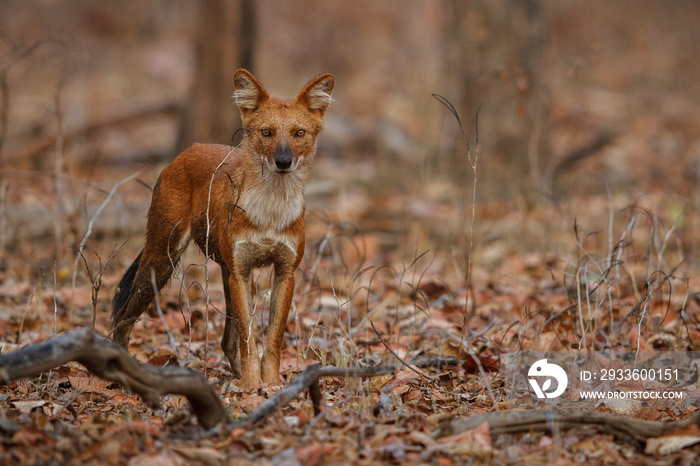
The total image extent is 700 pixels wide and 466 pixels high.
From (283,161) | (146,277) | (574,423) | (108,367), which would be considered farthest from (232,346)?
(574,423)

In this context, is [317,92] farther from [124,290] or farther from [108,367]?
[108,367]

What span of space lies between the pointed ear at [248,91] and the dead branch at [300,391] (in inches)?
72.0

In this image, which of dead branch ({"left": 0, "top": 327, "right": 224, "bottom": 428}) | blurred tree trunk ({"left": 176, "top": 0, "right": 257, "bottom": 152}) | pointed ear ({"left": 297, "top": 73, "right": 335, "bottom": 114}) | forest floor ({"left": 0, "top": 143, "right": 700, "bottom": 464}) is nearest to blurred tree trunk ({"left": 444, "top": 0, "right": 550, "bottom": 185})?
forest floor ({"left": 0, "top": 143, "right": 700, "bottom": 464})

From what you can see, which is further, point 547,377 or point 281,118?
point 281,118

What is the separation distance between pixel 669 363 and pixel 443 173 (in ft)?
17.6

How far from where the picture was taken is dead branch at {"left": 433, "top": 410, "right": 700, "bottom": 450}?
3168 millimetres

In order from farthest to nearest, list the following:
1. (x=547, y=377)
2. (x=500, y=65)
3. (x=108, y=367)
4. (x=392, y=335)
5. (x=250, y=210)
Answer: (x=500, y=65)
(x=392, y=335)
(x=250, y=210)
(x=547, y=377)
(x=108, y=367)

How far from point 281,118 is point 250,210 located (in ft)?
1.88

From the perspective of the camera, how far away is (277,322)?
4309 millimetres

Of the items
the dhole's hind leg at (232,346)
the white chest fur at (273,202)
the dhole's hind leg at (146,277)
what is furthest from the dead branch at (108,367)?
the dhole's hind leg at (146,277)

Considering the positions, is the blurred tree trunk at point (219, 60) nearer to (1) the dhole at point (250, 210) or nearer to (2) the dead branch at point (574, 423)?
(1) the dhole at point (250, 210)

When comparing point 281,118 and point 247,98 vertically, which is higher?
point 247,98

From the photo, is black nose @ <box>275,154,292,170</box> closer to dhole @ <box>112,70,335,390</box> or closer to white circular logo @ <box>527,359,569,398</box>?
dhole @ <box>112,70,335,390</box>

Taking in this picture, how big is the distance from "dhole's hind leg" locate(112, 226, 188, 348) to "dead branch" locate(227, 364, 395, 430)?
1704 millimetres
